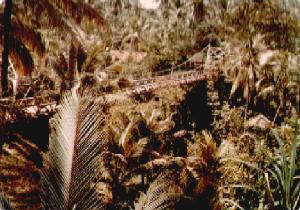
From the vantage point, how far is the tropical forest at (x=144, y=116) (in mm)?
3256

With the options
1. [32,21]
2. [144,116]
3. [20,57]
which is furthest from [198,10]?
[20,57]

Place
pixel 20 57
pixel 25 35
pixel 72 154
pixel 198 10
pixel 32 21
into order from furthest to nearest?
pixel 198 10, pixel 32 21, pixel 25 35, pixel 20 57, pixel 72 154

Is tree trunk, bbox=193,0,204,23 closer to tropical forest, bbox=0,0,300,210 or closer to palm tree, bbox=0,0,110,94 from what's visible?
tropical forest, bbox=0,0,300,210

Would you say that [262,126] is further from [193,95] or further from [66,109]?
[66,109]

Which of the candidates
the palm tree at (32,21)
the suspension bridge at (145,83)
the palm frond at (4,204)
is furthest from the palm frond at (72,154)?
the palm tree at (32,21)

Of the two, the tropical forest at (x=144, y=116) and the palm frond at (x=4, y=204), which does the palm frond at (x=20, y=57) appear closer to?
the tropical forest at (x=144, y=116)

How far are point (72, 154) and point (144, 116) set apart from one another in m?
9.79

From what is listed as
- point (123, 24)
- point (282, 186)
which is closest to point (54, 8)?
point (282, 186)

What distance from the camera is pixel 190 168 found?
33.1ft

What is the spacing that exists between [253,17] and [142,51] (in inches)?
506

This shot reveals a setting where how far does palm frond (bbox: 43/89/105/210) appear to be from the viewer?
305 centimetres

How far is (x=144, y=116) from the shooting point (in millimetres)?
12828

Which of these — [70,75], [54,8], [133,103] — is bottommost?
[133,103]

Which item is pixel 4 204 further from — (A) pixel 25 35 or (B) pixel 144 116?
(B) pixel 144 116
